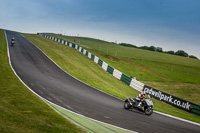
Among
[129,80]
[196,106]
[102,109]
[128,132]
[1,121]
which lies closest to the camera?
[1,121]

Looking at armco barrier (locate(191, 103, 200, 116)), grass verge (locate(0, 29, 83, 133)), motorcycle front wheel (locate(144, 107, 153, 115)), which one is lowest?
armco barrier (locate(191, 103, 200, 116))

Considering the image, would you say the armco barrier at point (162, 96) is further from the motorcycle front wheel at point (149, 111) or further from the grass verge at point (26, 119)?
the grass verge at point (26, 119)

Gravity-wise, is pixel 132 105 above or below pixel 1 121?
below

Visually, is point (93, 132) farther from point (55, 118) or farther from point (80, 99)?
point (80, 99)

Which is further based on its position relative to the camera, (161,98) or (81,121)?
(161,98)

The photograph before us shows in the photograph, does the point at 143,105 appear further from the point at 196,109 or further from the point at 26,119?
the point at 26,119

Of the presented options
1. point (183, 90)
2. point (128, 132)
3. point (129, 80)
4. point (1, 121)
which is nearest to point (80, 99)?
point (128, 132)

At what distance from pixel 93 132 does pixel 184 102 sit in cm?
1351

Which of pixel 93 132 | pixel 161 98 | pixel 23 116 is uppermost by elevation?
pixel 23 116

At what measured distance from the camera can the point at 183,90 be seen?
26672mm

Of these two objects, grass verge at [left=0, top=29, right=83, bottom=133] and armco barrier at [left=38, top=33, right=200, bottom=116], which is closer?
grass verge at [left=0, top=29, right=83, bottom=133]

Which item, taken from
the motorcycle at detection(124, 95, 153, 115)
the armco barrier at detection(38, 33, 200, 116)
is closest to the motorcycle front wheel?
the motorcycle at detection(124, 95, 153, 115)

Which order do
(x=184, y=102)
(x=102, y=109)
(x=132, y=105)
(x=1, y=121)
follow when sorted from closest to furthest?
(x=1, y=121), (x=102, y=109), (x=132, y=105), (x=184, y=102)

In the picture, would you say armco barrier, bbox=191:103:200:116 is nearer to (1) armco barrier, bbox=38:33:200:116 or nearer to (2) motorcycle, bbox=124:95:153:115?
(1) armco barrier, bbox=38:33:200:116
